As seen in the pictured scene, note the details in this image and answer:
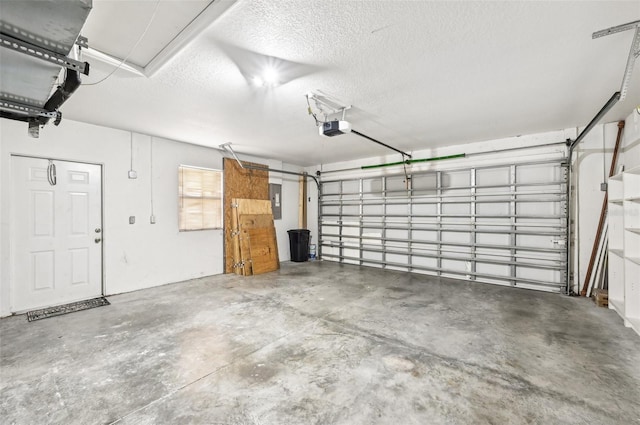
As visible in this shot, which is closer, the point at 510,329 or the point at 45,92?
the point at 45,92

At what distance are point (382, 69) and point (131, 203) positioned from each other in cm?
447

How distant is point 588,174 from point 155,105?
6.45m

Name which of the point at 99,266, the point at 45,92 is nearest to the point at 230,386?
the point at 45,92

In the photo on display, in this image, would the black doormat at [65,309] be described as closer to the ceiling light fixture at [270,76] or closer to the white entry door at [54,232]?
the white entry door at [54,232]

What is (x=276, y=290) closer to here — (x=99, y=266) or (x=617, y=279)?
(x=99, y=266)

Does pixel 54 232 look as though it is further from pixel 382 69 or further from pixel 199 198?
pixel 382 69

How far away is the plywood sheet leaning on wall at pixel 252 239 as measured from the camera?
5949 millimetres

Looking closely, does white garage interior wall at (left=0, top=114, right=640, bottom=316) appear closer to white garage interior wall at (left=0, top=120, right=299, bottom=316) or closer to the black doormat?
white garage interior wall at (left=0, top=120, right=299, bottom=316)

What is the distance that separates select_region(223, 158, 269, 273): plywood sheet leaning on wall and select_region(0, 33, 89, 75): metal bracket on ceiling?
14.3ft

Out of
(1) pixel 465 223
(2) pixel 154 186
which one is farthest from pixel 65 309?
(1) pixel 465 223

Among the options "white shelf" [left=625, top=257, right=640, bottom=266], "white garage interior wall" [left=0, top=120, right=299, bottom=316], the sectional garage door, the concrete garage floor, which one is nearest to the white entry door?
"white garage interior wall" [left=0, top=120, right=299, bottom=316]

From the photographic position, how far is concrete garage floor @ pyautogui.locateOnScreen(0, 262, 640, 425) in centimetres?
184

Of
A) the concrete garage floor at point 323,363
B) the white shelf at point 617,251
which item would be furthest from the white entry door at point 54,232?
the white shelf at point 617,251

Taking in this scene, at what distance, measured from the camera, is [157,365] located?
94.4 inches
